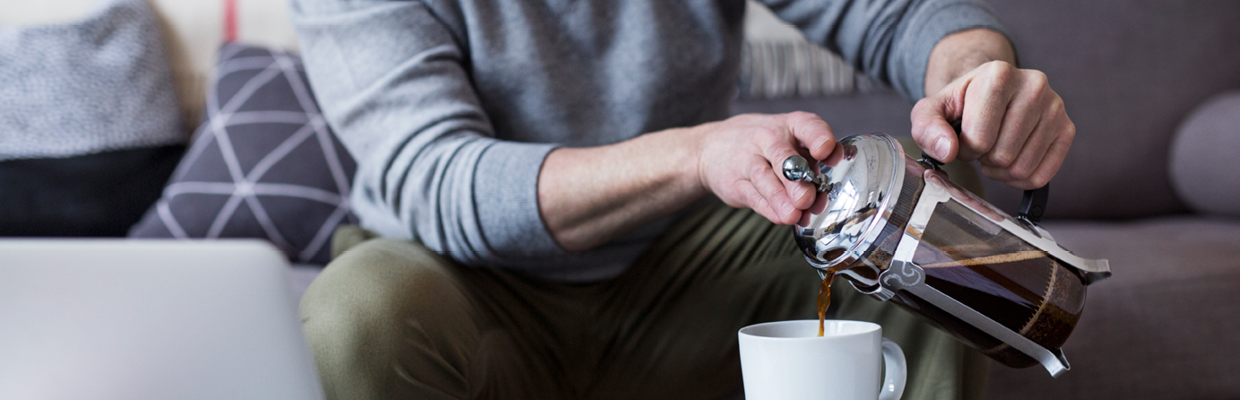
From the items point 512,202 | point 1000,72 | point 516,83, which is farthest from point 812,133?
point 516,83

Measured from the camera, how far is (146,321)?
28 centimetres

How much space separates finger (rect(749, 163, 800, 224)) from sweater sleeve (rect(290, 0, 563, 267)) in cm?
21

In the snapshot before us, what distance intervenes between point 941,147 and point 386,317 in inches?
13.6

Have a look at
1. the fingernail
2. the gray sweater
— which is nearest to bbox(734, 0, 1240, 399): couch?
the gray sweater

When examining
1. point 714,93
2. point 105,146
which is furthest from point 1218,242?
point 105,146

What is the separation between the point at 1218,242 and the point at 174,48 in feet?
5.39

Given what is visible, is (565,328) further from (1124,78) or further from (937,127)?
(1124,78)

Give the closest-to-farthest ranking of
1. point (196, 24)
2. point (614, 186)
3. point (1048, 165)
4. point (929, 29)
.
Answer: point (1048, 165) → point (614, 186) → point (929, 29) → point (196, 24)

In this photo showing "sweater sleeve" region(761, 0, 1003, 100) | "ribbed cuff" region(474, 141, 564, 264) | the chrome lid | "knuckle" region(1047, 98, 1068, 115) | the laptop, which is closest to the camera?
the laptop

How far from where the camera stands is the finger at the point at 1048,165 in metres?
0.47

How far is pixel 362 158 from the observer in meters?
0.73

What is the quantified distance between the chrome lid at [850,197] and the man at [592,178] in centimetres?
1

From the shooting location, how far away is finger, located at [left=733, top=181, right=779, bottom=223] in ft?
1.43

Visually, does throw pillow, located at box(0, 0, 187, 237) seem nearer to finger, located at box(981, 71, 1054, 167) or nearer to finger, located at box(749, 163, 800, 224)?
finger, located at box(749, 163, 800, 224)
